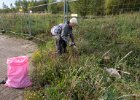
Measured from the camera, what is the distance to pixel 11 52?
10.8 meters

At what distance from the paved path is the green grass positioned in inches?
14.1

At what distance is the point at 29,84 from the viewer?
21.3ft

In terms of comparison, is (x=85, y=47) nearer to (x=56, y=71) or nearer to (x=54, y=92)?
(x=56, y=71)

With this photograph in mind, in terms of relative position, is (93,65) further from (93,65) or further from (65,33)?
(65,33)

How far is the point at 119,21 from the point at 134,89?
473cm

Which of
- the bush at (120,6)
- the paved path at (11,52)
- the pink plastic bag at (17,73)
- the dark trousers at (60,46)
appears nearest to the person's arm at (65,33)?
the dark trousers at (60,46)

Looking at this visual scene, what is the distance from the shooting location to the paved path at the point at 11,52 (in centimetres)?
607

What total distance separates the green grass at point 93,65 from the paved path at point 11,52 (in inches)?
14.1

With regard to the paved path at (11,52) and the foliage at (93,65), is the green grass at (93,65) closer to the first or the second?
the foliage at (93,65)

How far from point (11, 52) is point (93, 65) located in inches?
206

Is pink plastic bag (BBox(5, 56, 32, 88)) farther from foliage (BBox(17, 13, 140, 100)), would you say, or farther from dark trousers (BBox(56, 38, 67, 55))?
dark trousers (BBox(56, 38, 67, 55))

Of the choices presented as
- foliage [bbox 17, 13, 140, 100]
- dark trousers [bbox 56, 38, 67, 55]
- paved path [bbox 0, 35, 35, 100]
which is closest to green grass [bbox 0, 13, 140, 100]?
foliage [bbox 17, 13, 140, 100]

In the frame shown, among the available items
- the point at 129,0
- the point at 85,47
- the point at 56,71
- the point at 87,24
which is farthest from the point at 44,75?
the point at 129,0

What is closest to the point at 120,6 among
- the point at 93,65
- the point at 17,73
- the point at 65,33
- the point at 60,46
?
the point at 60,46
